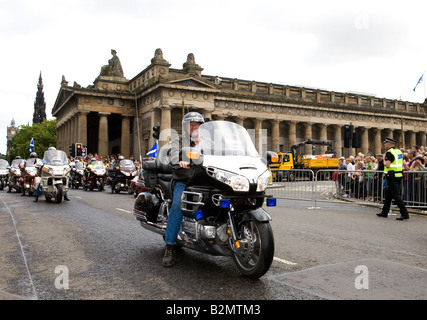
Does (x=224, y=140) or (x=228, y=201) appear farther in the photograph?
(x=224, y=140)

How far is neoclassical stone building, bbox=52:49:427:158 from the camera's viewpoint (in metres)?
48.8

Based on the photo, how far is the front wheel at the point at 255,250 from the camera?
3996mm

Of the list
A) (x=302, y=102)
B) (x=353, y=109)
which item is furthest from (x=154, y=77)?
(x=353, y=109)

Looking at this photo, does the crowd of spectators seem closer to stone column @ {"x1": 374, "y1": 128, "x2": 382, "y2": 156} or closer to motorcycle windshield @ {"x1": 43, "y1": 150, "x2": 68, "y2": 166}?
motorcycle windshield @ {"x1": 43, "y1": 150, "x2": 68, "y2": 166}

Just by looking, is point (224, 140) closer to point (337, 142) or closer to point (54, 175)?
point (54, 175)

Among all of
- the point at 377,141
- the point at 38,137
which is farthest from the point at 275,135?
the point at 38,137

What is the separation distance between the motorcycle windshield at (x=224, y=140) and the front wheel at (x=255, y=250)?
85 cm

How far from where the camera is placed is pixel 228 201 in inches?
166

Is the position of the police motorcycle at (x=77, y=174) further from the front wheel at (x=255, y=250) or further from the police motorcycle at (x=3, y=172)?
the front wheel at (x=255, y=250)

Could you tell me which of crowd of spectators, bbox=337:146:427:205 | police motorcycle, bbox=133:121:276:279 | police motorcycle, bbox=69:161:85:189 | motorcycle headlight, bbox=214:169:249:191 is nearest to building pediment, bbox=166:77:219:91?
police motorcycle, bbox=69:161:85:189

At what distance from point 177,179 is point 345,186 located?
442 inches

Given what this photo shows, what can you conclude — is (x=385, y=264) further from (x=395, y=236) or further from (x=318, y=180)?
(x=318, y=180)

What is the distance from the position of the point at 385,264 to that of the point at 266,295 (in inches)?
84.6
